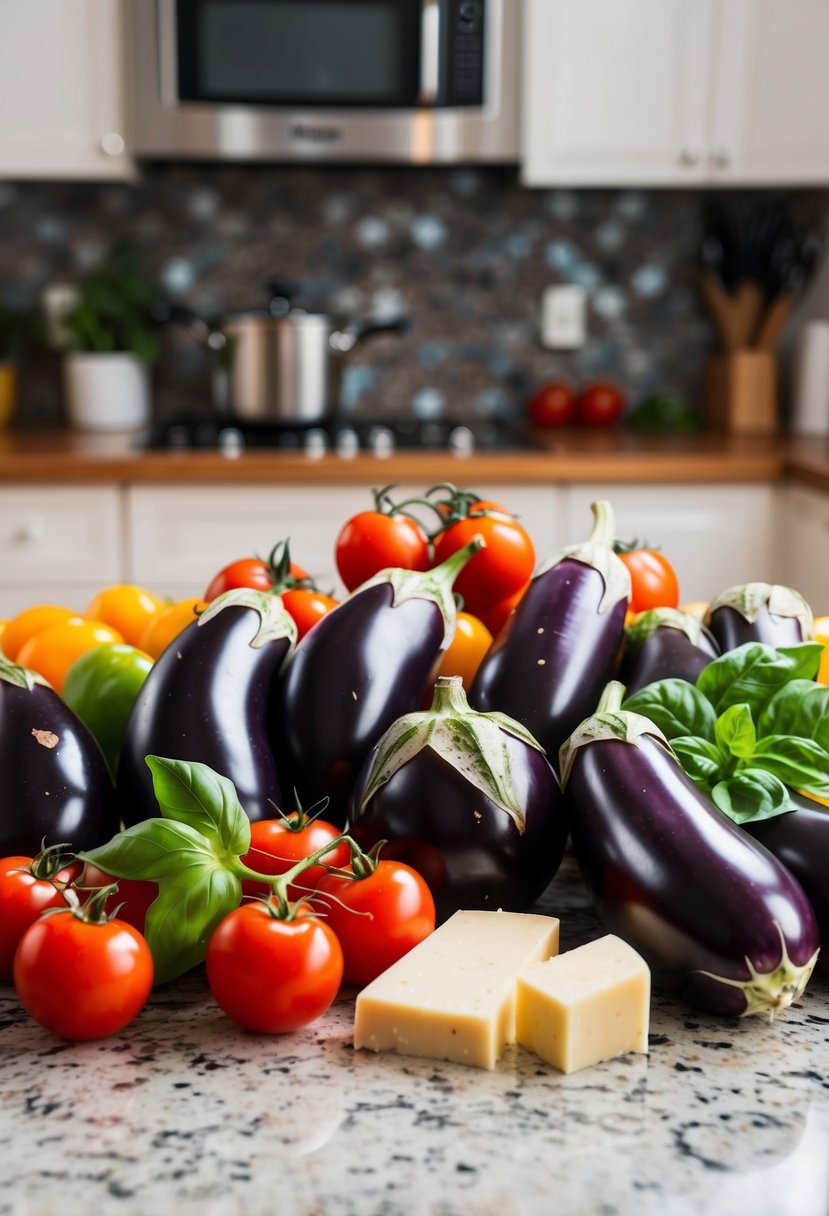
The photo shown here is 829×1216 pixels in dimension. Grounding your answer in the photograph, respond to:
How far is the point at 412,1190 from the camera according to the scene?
1.68 feet

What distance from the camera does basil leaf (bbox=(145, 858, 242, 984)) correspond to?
645mm

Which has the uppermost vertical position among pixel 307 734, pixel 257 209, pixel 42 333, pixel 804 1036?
pixel 257 209

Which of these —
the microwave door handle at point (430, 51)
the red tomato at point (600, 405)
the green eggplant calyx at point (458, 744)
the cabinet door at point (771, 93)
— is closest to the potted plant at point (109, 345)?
the microwave door handle at point (430, 51)

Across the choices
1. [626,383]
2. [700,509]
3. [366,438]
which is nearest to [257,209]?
[366,438]

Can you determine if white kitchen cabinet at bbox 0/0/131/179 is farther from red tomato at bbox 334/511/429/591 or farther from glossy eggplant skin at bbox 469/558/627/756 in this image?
glossy eggplant skin at bbox 469/558/627/756

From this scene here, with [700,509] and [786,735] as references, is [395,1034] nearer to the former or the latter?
[786,735]

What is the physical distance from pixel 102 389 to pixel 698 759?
2.60m

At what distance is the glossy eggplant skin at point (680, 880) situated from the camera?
0.63 m

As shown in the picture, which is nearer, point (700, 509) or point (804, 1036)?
point (804, 1036)

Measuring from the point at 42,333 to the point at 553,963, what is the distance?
2845mm

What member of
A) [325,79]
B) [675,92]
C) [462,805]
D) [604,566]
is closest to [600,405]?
[675,92]

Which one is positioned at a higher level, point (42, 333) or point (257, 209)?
point (257, 209)

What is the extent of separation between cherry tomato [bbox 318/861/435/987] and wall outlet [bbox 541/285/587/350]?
9.02ft

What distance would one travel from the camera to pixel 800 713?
75 centimetres
